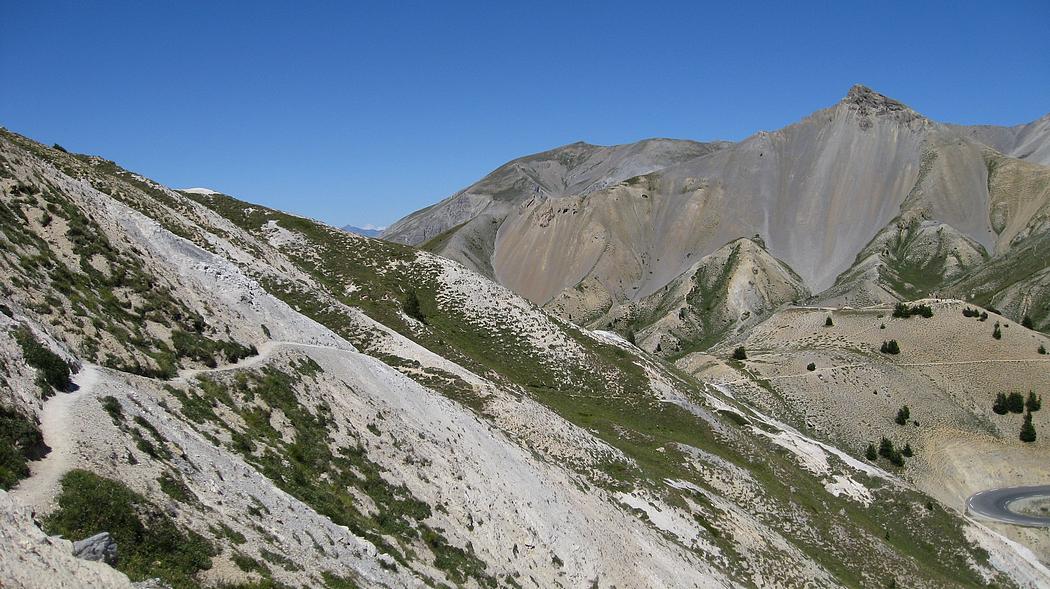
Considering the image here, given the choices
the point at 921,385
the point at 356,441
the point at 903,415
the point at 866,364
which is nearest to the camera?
the point at 356,441

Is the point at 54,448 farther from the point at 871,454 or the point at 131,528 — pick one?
the point at 871,454

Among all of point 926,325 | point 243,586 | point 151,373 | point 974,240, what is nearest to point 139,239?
point 151,373

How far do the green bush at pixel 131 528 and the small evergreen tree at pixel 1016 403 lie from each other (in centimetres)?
9407

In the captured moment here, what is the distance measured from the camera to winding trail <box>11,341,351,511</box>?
1140cm

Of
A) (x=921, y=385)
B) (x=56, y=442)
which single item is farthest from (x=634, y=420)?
(x=921, y=385)

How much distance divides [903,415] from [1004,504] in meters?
14.8

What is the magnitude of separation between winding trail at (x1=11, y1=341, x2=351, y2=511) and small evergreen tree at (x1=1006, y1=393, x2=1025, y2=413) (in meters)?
94.4

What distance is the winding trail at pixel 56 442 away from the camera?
11398mm

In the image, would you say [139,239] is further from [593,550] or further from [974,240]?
[974,240]

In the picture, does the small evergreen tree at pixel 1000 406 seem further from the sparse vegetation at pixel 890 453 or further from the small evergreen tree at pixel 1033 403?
the sparse vegetation at pixel 890 453

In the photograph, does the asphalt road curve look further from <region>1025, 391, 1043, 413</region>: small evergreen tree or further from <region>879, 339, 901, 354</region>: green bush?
<region>879, 339, 901, 354</region>: green bush

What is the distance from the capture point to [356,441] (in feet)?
75.8

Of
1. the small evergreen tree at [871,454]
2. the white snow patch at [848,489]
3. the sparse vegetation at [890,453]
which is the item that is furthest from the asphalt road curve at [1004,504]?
the white snow patch at [848,489]

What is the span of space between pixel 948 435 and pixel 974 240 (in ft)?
445
